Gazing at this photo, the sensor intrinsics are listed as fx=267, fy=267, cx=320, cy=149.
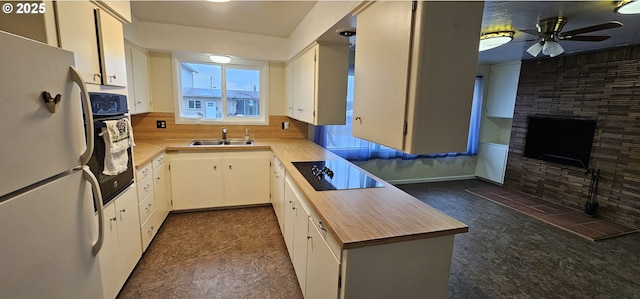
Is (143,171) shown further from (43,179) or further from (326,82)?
(326,82)

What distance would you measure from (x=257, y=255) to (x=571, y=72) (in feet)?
16.7

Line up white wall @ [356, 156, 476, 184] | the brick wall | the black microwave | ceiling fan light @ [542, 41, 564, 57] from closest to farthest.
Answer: the black microwave, ceiling fan light @ [542, 41, 564, 57], the brick wall, white wall @ [356, 156, 476, 184]

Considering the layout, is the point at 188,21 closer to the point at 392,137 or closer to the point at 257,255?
the point at 257,255

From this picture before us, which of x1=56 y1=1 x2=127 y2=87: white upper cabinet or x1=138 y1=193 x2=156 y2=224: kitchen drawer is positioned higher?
x1=56 y1=1 x2=127 y2=87: white upper cabinet

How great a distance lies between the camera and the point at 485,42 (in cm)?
274

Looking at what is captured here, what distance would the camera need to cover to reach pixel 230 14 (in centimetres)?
283

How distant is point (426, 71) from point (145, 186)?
8.53 ft

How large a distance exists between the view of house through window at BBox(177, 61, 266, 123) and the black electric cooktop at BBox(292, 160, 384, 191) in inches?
76.2

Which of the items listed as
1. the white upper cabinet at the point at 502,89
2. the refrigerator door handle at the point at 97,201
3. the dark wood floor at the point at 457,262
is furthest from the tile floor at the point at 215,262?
the white upper cabinet at the point at 502,89

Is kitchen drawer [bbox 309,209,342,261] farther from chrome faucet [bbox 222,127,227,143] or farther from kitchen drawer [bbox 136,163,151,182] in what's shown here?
chrome faucet [bbox 222,127,227,143]

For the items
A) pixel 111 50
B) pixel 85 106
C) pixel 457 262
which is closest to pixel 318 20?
pixel 111 50

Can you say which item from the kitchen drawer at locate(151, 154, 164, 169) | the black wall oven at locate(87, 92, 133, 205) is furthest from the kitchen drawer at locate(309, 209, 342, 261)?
the kitchen drawer at locate(151, 154, 164, 169)

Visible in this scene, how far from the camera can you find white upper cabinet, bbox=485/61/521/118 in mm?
4824

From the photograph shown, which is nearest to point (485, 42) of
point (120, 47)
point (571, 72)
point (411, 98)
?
point (411, 98)
